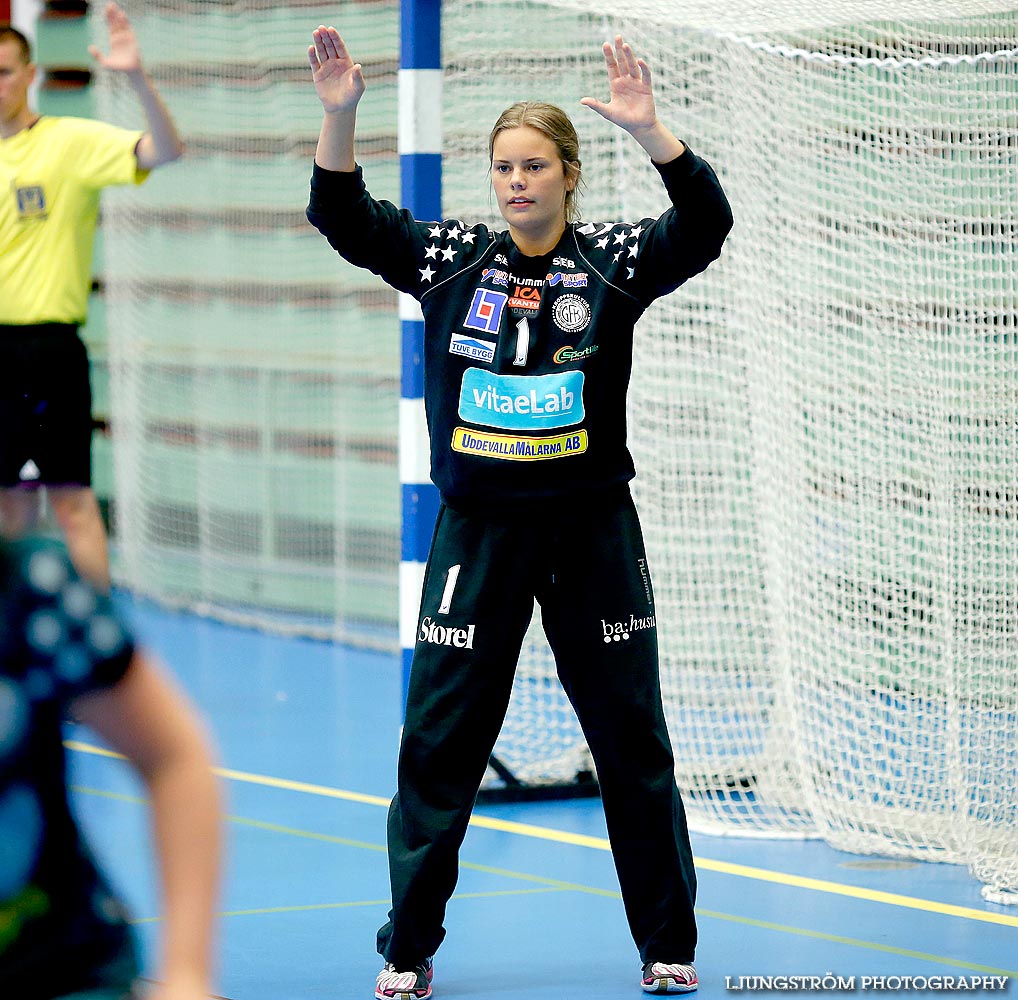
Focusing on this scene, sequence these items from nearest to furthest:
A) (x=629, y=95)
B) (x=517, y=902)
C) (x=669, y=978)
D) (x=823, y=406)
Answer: (x=629, y=95)
(x=669, y=978)
(x=517, y=902)
(x=823, y=406)

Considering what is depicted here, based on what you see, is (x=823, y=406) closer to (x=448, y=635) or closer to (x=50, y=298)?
(x=448, y=635)

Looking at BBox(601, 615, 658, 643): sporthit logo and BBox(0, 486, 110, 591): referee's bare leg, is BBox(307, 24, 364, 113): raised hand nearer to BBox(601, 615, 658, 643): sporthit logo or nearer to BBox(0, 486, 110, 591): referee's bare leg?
BBox(601, 615, 658, 643): sporthit logo

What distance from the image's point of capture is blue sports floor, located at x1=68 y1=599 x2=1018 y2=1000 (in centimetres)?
360

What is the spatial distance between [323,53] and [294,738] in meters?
3.30

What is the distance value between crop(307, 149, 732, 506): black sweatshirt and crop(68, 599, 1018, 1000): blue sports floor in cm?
87

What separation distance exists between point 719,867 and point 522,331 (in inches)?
70.0

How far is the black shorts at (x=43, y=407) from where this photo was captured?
17.5ft

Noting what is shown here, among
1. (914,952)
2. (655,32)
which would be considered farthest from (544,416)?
(655,32)

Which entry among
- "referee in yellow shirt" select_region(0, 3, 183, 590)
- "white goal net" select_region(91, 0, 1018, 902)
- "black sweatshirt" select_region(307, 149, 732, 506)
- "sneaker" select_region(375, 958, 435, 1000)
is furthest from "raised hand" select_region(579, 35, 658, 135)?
"referee in yellow shirt" select_region(0, 3, 183, 590)

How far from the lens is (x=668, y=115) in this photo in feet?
16.7

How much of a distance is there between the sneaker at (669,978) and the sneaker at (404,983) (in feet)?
1.45

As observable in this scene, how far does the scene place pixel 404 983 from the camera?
11.2ft

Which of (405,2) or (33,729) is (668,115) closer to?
(405,2)

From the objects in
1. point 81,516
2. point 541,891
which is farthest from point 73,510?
point 541,891
